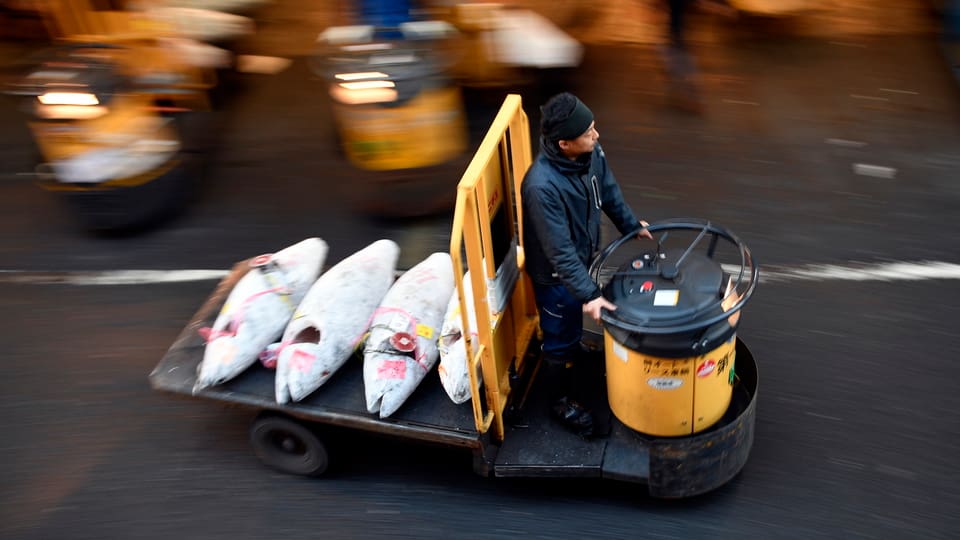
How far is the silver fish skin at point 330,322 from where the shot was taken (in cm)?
442

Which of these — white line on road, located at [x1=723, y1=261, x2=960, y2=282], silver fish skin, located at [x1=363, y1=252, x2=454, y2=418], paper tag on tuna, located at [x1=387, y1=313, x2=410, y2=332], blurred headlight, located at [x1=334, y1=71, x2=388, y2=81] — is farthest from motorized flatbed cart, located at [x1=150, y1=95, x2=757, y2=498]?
blurred headlight, located at [x1=334, y1=71, x2=388, y2=81]

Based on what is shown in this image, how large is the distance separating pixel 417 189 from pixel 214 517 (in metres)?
2.93

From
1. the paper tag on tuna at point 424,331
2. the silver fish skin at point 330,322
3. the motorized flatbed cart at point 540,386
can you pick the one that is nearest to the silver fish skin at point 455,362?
the motorized flatbed cart at point 540,386

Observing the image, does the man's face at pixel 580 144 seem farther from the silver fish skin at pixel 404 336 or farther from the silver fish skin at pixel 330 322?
the silver fish skin at pixel 330 322

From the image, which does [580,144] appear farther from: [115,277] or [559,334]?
[115,277]

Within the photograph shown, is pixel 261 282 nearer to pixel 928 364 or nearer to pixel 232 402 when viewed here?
pixel 232 402

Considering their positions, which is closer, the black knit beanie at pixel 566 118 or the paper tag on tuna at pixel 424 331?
the black knit beanie at pixel 566 118

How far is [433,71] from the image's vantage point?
6336 millimetres

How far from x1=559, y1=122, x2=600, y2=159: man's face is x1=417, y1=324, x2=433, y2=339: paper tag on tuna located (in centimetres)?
123

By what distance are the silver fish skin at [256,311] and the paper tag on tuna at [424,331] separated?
33.0 inches

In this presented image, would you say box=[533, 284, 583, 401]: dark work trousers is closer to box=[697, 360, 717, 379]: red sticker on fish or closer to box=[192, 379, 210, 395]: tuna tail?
box=[697, 360, 717, 379]: red sticker on fish

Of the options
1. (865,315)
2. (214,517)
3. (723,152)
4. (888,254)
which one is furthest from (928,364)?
(214,517)

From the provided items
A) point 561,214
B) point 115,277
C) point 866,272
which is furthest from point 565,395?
point 115,277

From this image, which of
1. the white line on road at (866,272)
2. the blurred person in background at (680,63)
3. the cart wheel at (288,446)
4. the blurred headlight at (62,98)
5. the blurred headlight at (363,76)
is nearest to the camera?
the cart wheel at (288,446)
